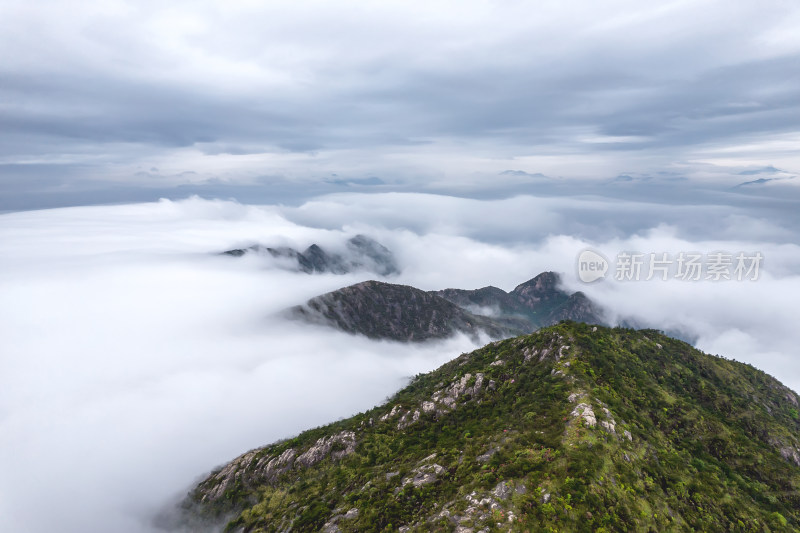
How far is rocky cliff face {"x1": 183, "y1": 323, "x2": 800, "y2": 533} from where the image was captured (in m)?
53.8

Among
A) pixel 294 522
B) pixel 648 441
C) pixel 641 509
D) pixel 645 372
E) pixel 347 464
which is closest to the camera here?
pixel 641 509

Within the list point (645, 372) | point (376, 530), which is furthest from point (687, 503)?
point (376, 530)

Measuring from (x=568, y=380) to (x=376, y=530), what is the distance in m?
55.5

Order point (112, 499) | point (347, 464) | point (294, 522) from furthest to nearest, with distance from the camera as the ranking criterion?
point (112, 499) → point (347, 464) → point (294, 522)

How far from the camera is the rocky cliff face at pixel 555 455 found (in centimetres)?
5378

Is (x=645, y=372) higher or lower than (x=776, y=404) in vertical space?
higher

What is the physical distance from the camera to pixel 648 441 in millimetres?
69438

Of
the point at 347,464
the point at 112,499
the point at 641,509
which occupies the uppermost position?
the point at 641,509

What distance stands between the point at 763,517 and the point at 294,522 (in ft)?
310

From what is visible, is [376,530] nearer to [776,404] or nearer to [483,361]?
[483,361]

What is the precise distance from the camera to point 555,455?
58812 millimetres

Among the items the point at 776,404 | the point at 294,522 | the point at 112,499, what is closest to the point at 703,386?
the point at 776,404

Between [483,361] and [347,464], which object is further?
[483,361]

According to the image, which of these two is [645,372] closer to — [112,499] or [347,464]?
[347,464]
